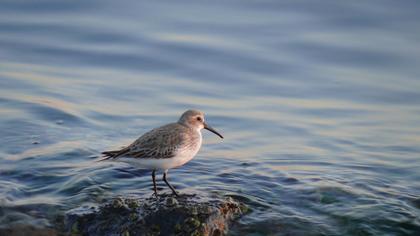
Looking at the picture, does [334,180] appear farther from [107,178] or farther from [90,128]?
[90,128]

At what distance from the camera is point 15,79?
Answer: 566 inches

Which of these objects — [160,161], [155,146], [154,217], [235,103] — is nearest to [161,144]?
[155,146]

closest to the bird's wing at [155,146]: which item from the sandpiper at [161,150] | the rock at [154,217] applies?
the sandpiper at [161,150]

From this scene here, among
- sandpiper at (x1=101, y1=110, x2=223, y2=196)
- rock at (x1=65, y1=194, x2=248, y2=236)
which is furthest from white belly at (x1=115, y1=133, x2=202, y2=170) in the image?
rock at (x1=65, y1=194, x2=248, y2=236)

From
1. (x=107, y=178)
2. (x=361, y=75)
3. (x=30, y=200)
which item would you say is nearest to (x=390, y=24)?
(x=361, y=75)

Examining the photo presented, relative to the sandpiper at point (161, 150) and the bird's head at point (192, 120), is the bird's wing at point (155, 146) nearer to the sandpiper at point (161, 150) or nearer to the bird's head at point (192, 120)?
the sandpiper at point (161, 150)

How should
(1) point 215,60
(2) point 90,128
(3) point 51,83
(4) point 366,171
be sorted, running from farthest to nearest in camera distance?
1. (1) point 215,60
2. (3) point 51,83
3. (2) point 90,128
4. (4) point 366,171

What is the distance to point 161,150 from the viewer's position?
8680 millimetres

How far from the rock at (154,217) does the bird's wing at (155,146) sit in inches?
23.6

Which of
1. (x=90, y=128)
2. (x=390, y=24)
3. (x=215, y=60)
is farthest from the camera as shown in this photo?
(x=390, y=24)

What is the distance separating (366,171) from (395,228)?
2.46 m

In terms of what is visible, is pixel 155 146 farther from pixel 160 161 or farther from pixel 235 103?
pixel 235 103

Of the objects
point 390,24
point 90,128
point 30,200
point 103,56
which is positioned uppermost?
point 390,24

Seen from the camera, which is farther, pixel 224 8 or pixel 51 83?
pixel 224 8
